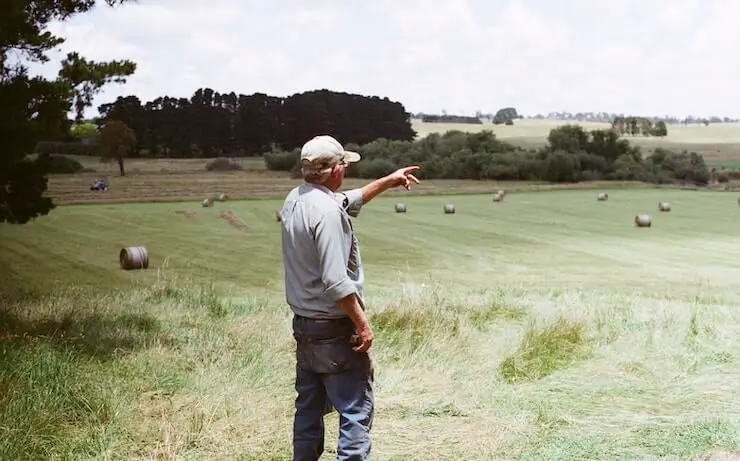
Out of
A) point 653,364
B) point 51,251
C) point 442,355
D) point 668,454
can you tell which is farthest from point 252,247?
point 668,454

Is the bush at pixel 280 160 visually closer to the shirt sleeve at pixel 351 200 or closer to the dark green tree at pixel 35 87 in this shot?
the dark green tree at pixel 35 87

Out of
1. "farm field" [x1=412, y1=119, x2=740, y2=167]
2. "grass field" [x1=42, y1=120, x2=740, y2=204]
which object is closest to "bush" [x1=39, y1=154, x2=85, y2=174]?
"grass field" [x1=42, y1=120, x2=740, y2=204]

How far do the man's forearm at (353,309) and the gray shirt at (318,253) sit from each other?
0.08 feet

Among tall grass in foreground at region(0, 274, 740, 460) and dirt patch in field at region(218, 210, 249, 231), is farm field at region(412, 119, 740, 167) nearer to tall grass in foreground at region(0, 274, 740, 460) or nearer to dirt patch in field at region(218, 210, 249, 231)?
dirt patch in field at region(218, 210, 249, 231)

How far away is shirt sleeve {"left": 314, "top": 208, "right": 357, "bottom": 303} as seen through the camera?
2516mm

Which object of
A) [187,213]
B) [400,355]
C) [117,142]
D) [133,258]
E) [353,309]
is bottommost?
[400,355]

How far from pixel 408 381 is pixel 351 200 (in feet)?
5.60

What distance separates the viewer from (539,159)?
18.0 meters

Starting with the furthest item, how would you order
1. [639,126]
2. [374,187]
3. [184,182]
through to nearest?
[639,126] < [184,182] < [374,187]

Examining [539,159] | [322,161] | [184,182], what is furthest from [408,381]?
[539,159]

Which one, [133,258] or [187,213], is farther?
[187,213]

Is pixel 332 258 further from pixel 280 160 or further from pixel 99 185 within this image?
pixel 280 160

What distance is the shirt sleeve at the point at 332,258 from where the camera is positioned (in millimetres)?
2516

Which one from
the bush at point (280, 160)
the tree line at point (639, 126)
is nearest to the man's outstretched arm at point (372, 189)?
the bush at point (280, 160)
